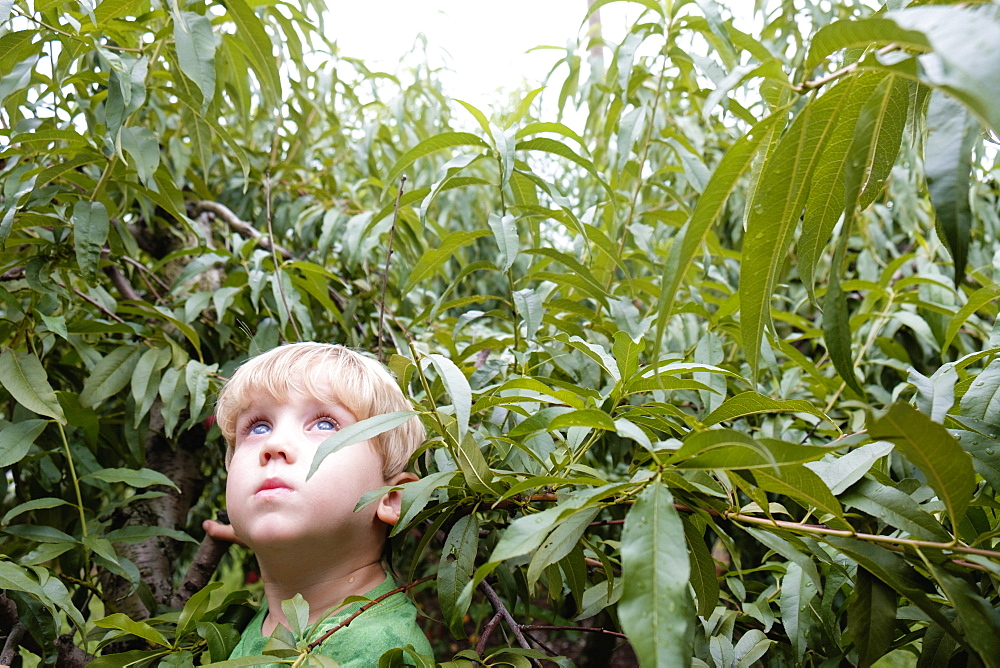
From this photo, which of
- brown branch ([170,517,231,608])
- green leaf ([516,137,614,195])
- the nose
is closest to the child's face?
the nose

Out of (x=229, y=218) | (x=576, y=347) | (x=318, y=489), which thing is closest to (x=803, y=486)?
(x=576, y=347)

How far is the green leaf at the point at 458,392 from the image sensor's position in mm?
650

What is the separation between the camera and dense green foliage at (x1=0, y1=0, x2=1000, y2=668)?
0.53 meters

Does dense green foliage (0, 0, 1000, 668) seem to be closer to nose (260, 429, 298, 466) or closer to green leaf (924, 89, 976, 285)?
green leaf (924, 89, 976, 285)

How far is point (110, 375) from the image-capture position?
1099 mm

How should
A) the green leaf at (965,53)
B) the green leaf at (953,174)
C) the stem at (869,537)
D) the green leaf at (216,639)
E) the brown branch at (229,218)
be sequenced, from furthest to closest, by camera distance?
1. the brown branch at (229,218)
2. the green leaf at (216,639)
3. the stem at (869,537)
4. the green leaf at (953,174)
5. the green leaf at (965,53)

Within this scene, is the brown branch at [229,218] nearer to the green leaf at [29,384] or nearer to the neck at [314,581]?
the green leaf at [29,384]

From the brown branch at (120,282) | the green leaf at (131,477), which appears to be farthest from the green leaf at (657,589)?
the brown branch at (120,282)

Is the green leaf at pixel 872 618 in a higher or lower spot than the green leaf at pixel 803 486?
lower

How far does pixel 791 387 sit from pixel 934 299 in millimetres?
392

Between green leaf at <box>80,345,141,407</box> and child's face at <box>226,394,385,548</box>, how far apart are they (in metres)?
0.29

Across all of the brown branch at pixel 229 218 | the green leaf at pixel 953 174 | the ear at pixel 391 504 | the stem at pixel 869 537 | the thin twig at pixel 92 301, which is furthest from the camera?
the brown branch at pixel 229 218

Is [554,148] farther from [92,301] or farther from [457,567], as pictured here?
[92,301]

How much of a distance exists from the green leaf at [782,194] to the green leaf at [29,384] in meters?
0.84
